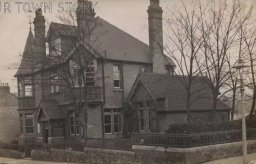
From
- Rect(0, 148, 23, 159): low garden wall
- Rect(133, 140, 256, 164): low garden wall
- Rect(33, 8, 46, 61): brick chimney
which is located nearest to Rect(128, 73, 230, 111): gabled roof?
Rect(133, 140, 256, 164): low garden wall

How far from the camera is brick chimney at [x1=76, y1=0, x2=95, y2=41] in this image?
24734 mm

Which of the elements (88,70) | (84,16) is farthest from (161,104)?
(84,16)

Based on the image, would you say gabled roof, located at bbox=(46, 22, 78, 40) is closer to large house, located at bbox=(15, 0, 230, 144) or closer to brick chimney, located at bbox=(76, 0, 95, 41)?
large house, located at bbox=(15, 0, 230, 144)

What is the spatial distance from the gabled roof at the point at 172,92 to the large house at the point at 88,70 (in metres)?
0.95

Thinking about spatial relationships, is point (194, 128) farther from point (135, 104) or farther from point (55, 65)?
point (55, 65)

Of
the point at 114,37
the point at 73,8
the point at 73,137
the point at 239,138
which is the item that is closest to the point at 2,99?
the point at 73,137

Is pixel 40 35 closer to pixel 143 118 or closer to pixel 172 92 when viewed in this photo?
pixel 143 118

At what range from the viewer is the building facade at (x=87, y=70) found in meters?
25.5

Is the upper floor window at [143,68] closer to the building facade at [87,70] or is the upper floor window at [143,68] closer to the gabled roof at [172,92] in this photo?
the building facade at [87,70]

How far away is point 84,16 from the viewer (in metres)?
25.1

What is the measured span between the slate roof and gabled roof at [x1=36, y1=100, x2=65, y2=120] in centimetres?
552

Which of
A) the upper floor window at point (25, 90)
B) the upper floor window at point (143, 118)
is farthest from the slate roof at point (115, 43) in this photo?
the upper floor window at point (25, 90)

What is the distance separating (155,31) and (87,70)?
6056 millimetres

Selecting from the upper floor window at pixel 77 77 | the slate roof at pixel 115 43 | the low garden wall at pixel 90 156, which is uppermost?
the slate roof at pixel 115 43
